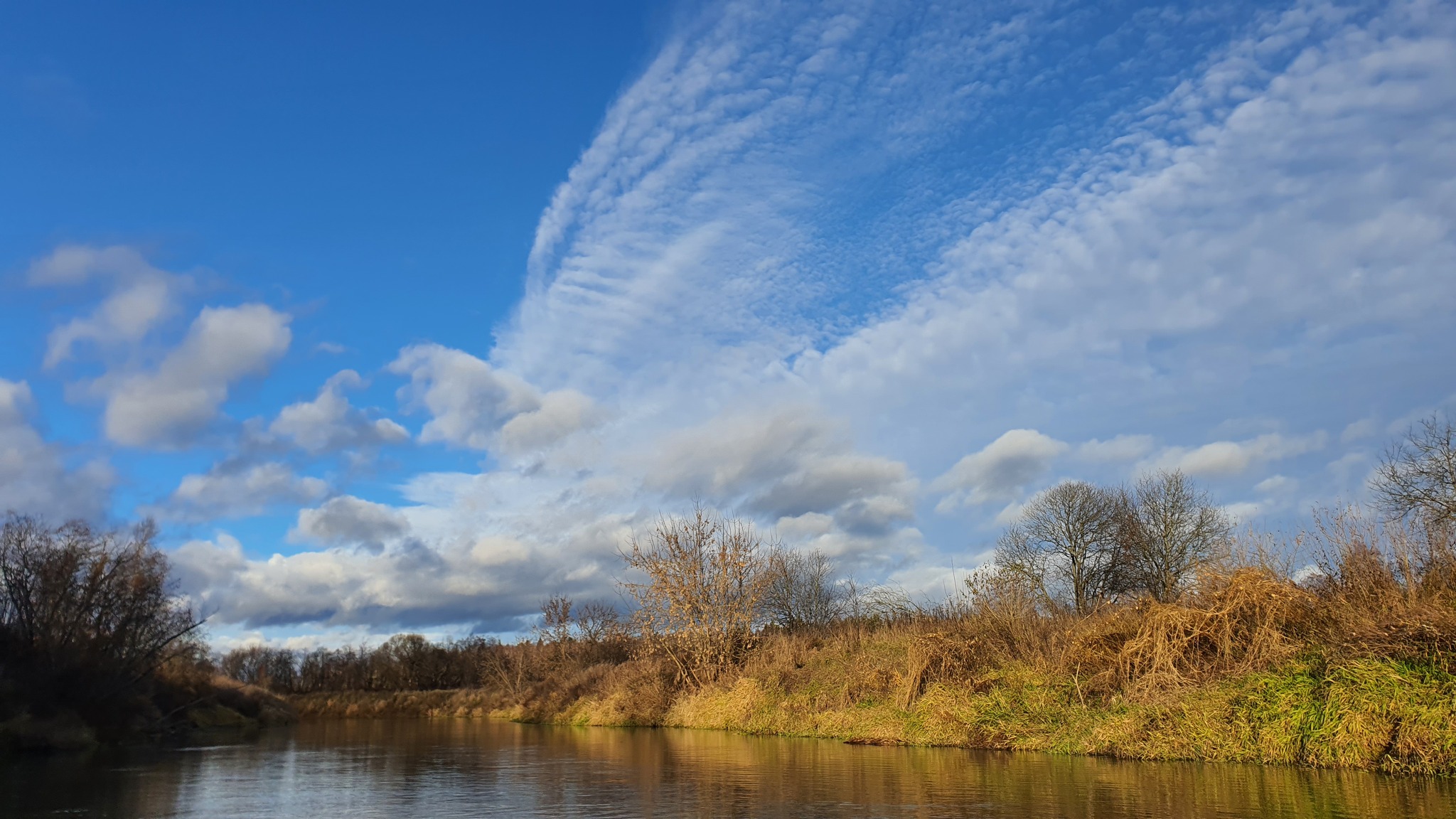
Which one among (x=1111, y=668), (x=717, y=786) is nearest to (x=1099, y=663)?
(x=1111, y=668)

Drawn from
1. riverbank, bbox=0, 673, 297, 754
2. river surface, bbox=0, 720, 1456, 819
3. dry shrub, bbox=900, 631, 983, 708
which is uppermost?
dry shrub, bbox=900, 631, 983, 708

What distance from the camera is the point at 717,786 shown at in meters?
13.4

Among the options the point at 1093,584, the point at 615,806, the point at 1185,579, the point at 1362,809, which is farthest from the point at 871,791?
the point at 1093,584

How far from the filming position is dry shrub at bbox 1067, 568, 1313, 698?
1568cm

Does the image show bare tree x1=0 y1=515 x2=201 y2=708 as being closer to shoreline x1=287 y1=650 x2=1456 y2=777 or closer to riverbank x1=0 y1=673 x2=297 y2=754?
riverbank x1=0 y1=673 x2=297 y2=754

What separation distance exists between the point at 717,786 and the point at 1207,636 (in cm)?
998

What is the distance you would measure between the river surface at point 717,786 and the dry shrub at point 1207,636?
2086 mm

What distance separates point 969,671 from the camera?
2195 cm

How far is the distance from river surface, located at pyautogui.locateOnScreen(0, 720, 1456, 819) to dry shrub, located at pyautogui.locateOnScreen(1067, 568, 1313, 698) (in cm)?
209

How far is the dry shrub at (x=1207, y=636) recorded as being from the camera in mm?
15680

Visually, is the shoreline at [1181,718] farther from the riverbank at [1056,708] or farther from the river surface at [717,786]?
the river surface at [717,786]

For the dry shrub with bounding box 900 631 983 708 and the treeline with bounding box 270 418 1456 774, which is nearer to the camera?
the treeline with bounding box 270 418 1456 774

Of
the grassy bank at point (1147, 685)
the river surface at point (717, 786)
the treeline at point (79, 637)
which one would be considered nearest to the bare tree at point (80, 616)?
the treeline at point (79, 637)

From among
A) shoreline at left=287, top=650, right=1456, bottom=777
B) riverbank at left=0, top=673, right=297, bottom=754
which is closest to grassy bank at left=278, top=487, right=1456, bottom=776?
shoreline at left=287, top=650, right=1456, bottom=777
